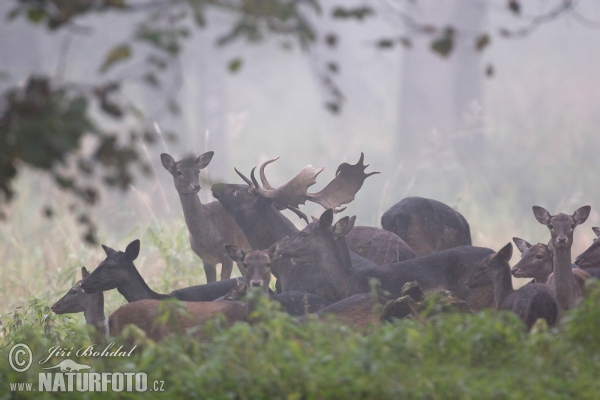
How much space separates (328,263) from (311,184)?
144 centimetres

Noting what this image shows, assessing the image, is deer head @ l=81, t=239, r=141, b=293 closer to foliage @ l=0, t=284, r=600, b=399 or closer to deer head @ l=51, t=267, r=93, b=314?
deer head @ l=51, t=267, r=93, b=314

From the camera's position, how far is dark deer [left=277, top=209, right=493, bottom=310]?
7.26 metres

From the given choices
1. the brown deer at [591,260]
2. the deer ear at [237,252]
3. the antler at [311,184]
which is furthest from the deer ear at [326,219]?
the brown deer at [591,260]

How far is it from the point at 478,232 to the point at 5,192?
8313mm

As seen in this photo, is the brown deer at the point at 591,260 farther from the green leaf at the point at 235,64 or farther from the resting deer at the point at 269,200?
the green leaf at the point at 235,64

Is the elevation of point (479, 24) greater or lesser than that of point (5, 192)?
greater

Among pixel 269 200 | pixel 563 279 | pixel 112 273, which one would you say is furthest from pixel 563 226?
pixel 112 273

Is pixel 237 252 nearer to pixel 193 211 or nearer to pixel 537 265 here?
pixel 193 211

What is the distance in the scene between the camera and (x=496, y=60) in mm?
37375

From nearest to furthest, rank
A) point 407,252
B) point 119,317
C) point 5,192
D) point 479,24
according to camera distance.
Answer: point 5,192 → point 119,317 → point 407,252 → point 479,24

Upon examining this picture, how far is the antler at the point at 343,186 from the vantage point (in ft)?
29.2

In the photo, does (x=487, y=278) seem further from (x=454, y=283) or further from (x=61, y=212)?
(x=61, y=212)

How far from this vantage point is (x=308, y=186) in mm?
8789

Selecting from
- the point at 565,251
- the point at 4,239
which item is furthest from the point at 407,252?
the point at 4,239
